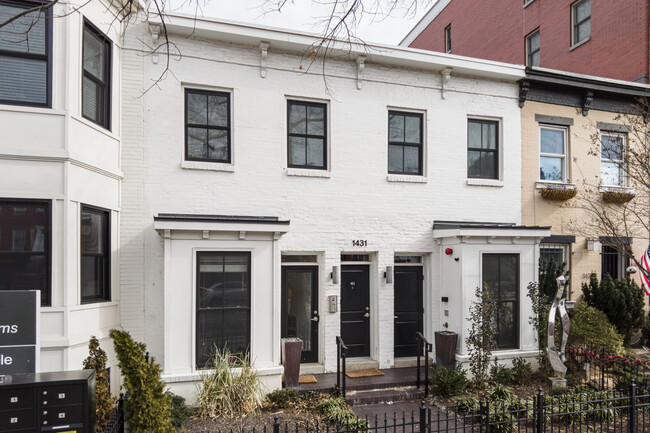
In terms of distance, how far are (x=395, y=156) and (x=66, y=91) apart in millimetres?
6928

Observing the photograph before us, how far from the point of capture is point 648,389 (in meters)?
7.55

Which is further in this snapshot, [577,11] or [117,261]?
[577,11]

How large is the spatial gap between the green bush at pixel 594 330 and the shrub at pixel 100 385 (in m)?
10.2

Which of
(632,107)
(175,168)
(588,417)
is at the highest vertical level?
(632,107)

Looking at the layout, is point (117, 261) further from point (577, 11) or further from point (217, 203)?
point (577, 11)

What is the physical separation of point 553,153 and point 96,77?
11172 millimetres

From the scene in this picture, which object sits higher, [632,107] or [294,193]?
[632,107]

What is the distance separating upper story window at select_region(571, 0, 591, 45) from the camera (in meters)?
16.6

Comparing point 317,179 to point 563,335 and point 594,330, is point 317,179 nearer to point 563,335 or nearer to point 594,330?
point 563,335

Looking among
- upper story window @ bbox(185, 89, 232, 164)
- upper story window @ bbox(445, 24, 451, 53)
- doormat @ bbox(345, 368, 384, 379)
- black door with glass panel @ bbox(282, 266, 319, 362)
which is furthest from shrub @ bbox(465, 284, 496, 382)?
upper story window @ bbox(445, 24, 451, 53)

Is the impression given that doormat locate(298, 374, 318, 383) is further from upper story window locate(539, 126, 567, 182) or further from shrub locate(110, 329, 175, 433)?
upper story window locate(539, 126, 567, 182)

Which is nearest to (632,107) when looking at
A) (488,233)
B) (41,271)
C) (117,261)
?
(488,233)

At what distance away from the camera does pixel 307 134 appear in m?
10.3

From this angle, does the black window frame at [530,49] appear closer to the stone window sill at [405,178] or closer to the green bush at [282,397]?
the stone window sill at [405,178]
